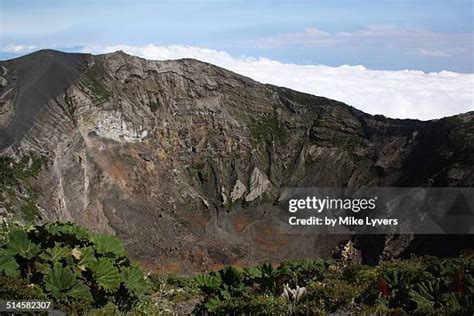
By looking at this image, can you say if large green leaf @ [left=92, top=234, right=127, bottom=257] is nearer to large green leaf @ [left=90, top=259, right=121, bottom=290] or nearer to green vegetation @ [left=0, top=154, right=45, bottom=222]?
large green leaf @ [left=90, top=259, right=121, bottom=290]

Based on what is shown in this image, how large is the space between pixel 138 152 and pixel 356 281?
44.6 meters

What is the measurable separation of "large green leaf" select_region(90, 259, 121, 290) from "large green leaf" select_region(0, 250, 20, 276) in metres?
1.20

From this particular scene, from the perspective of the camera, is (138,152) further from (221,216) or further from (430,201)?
(430,201)

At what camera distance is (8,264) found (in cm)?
997

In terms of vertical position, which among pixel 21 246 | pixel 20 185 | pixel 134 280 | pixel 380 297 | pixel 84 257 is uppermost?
pixel 21 246

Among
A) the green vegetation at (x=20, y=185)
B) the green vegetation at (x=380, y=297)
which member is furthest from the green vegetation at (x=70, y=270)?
the green vegetation at (x=20, y=185)

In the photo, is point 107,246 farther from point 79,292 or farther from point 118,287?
point 79,292

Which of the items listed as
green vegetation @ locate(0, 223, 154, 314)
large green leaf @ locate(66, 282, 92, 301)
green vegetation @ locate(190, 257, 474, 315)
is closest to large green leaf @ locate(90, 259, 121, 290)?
green vegetation @ locate(0, 223, 154, 314)

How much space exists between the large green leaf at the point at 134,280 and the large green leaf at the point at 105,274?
1.26 feet

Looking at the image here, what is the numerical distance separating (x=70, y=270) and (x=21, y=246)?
95 cm

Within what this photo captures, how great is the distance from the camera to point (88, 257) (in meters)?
10.5

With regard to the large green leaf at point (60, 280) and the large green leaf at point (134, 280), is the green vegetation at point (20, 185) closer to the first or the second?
the large green leaf at point (134, 280)

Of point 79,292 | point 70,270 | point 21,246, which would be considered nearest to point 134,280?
point 70,270

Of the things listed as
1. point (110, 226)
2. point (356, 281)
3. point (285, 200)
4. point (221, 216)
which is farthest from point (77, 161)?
point (356, 281)
